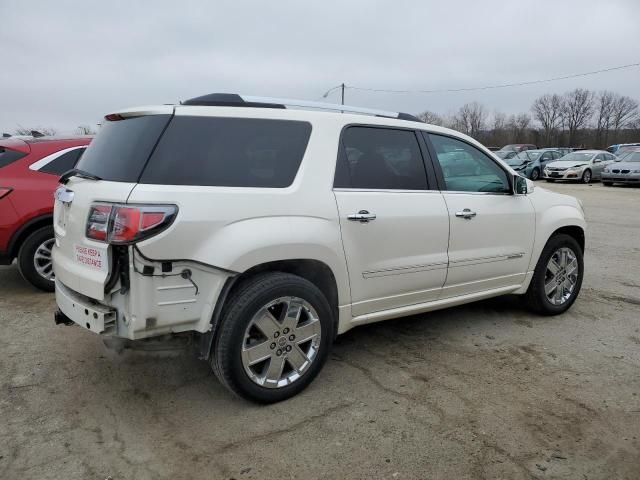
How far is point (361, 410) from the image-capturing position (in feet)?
10.3

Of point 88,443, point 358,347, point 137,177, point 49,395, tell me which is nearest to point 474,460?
point 358,347

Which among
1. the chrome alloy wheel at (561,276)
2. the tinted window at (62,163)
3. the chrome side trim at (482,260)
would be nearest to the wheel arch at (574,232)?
the chrome alloy wheel at (561,276)

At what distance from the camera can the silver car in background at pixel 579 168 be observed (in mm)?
23250

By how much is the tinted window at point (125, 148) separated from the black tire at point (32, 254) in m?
2.43

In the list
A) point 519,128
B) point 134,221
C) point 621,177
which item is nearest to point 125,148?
point 134,221

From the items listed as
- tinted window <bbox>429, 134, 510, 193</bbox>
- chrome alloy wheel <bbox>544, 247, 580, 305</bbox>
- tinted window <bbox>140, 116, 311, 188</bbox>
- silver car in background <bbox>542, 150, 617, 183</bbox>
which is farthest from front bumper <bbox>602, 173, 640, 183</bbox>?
tinted window <bbox>140, 116, 311, 188</bbox>

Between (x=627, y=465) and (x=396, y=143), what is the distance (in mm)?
2420

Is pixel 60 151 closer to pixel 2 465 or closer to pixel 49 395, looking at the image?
pixel 49 395

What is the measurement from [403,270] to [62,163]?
403cm

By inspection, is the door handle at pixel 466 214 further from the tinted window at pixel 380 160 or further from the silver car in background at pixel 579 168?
the silver car in background at pixel 579 168

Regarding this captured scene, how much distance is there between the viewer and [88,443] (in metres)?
2.79

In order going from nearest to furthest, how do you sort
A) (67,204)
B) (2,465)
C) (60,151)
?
(2,465)
(67,204)
(60,151)

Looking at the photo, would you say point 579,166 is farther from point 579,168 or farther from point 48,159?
point 48,159

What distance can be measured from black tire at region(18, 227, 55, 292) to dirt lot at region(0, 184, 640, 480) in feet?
2.55
